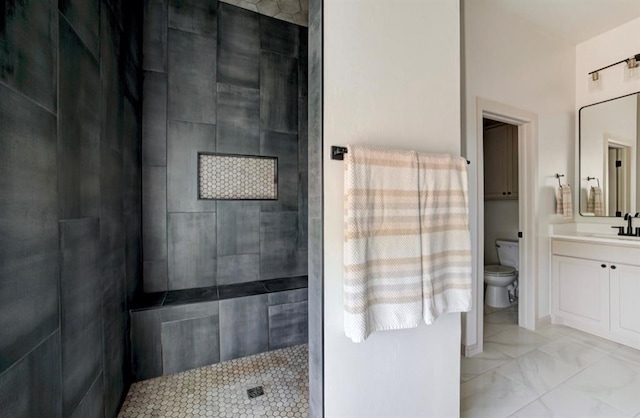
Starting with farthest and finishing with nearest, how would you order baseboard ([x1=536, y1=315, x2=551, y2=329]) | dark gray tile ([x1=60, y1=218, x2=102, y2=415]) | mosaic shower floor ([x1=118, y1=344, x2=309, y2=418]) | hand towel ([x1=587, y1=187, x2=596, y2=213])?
hand towel ([x1=587, y1=187, x2=596, y2=213]) < baseboard ([x1=536, y1=315, x2=551, y2=329]) < mosaic shower floor ([x1=118, y1=344, x2=309, y2=418]) < dark gray tile ([x1=60, y1=218, x2=102, y2=415])

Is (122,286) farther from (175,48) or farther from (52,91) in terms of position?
(175,48)

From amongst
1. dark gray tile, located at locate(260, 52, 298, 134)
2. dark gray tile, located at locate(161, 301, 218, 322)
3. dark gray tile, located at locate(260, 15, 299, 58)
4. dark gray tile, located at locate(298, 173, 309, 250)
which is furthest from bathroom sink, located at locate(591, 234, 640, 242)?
dark gray tile, located at locate(161, 301, 218, 322)

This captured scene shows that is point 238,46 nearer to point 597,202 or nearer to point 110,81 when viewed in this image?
point 110,81

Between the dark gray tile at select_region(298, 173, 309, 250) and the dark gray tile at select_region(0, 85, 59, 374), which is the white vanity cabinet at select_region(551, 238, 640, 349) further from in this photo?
the dark gray tile at select_region(0, 85, 59, 374)

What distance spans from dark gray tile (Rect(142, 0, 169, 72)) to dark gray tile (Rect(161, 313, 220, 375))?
6.78ft

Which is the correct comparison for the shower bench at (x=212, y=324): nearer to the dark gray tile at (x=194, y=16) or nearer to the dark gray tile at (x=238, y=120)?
the dark gray tile at (x=238, y=120)

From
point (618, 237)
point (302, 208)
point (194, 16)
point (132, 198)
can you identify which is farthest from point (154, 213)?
point (618, 237)

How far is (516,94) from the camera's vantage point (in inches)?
100

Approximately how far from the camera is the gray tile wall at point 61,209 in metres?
0.76

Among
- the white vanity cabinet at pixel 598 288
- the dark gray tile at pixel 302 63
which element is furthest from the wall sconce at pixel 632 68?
the dark gray tile at pixel 302 63

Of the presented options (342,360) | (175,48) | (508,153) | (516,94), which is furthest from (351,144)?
(508,153)

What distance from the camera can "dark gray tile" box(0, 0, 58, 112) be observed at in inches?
29.5

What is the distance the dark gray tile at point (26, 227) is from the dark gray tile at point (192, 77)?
1507 mm

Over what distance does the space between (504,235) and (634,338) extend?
5.51ft
